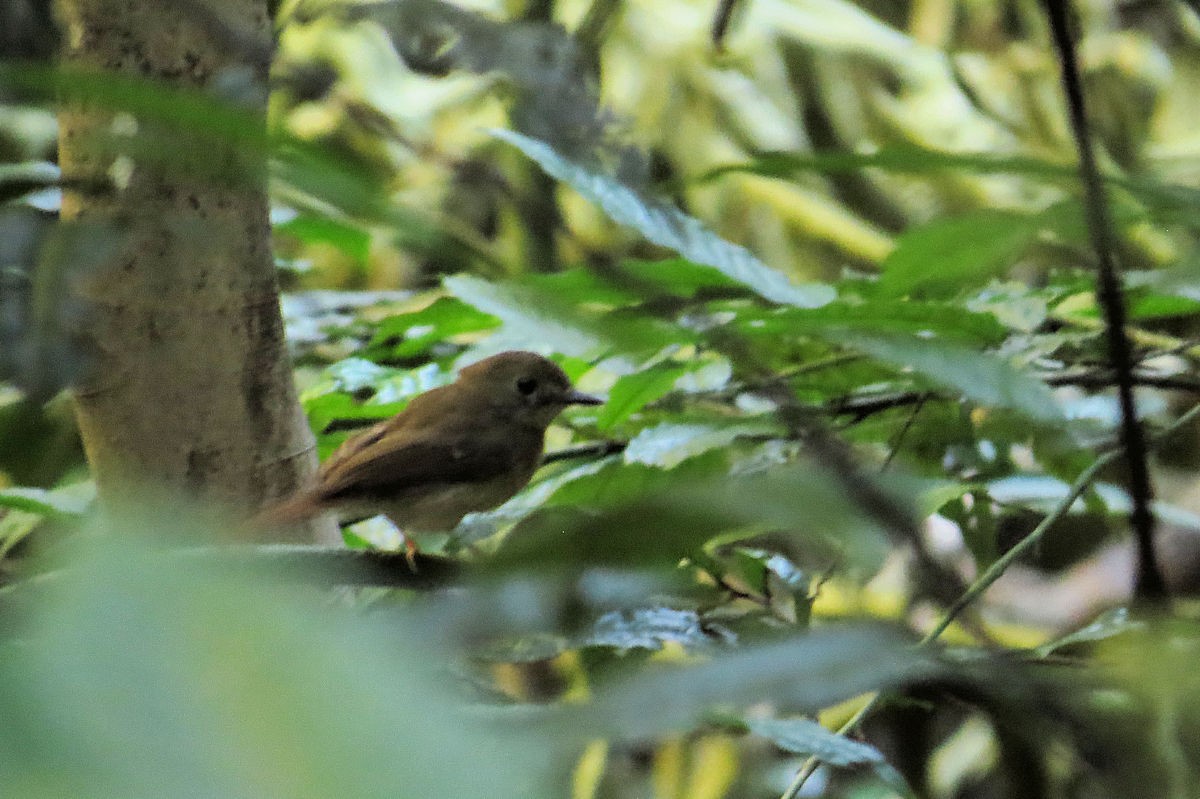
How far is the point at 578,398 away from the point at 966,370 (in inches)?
46.0

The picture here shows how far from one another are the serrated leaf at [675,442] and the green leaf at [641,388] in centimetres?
11

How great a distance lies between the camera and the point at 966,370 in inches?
16.7

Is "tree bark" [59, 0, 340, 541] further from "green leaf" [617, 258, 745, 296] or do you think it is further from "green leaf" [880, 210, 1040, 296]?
"green leaf" [880, 210, 1040, 296]

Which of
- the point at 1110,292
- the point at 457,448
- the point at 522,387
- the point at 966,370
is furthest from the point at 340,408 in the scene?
the point at 1110,292

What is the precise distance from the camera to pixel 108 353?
34.6 inches

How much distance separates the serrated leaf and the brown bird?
17.6 inches

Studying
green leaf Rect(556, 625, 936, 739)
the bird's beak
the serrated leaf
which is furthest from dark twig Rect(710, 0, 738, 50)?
the bird's beak

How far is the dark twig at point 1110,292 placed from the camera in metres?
0.31

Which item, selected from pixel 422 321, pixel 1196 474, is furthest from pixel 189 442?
pixel 1196 474

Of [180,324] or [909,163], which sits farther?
[180,324]

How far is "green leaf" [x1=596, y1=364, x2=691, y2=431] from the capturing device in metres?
0.95

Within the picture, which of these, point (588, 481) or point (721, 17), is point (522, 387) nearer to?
point (588, 481)

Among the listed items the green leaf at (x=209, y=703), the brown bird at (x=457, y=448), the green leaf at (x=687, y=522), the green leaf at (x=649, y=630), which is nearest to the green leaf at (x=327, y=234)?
the brown bird at (x=457, y=448)

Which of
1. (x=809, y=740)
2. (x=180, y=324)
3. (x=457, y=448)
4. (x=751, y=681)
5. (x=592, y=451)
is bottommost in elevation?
(x=457, y=448)
